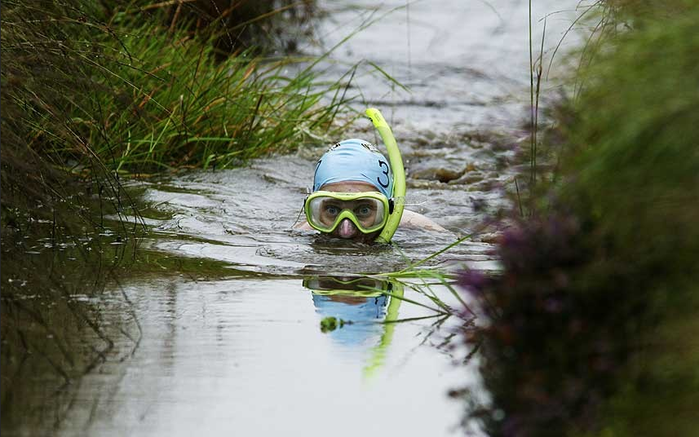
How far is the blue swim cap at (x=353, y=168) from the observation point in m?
7.84

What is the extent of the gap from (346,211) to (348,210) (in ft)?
0.27

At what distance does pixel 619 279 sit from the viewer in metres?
3.36

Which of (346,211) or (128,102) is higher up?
(346,211)

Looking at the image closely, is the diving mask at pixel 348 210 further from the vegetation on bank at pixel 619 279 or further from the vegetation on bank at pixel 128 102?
the vegetation on bank at pixel 619 279

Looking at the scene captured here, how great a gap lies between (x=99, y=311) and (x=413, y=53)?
11.4 m

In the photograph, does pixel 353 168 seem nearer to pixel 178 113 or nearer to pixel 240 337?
pixel 178 113

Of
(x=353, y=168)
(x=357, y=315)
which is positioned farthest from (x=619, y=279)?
(x=353, y=168)

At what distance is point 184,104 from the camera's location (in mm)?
9125

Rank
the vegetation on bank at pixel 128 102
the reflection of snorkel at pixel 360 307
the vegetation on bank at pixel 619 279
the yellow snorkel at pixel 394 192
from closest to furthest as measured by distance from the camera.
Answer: the vegetation on bank at pixel 619 279 < the reflection of snorkel at pixel 360 307 < the vegetation on bank at pixel 128 102 < the yellow snorkel at pixel 394 192

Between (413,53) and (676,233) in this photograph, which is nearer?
(676,233)

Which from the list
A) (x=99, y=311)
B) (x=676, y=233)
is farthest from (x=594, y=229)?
(x=99, y=311)

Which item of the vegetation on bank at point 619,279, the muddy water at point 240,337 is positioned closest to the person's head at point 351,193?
the muddy water at point 240,337

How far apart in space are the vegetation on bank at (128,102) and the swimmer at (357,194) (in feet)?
3.31

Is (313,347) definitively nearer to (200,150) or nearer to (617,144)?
(617,144)
